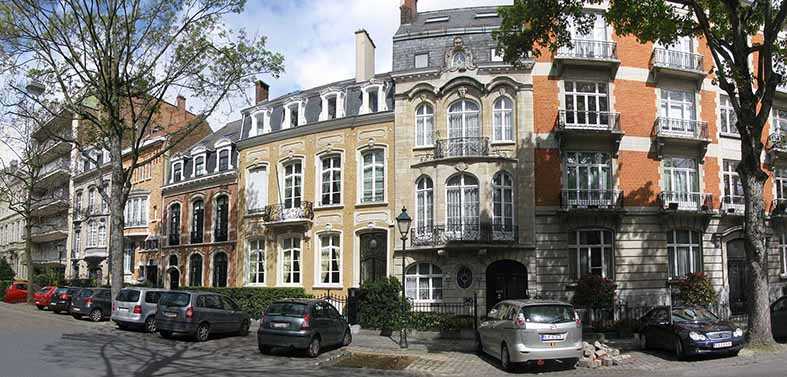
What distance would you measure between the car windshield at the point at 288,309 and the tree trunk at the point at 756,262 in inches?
464

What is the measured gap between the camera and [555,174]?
2405 cm

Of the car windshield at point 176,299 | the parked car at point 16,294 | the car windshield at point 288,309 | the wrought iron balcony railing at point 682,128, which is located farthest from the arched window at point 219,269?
the wrought iron balcony railing at point 682,128

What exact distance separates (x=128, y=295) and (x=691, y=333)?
1804cm

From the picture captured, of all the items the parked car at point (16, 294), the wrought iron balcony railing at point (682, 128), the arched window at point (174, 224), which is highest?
the wrought iron balcony railing at point (682, 128)

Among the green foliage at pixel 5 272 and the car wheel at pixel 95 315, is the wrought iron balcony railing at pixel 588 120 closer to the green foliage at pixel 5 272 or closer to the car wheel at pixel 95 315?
the car wheel at pixel 95 315

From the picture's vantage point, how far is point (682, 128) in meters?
25.2

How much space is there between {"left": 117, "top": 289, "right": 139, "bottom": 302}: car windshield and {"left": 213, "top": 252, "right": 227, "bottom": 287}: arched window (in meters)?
10.8

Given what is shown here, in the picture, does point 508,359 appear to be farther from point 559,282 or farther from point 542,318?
point 559,282

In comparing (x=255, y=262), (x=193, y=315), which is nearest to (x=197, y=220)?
(x=255, y=262)

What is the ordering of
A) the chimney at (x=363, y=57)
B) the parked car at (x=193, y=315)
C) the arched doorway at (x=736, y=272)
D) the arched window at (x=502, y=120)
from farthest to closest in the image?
the chimney at (x=363, y=57) → the arched doorway at (x=736, y=272) → the arched window at (x=502, y=120) → the parked car at (x=193, y=315)

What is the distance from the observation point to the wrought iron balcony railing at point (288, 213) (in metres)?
28.2

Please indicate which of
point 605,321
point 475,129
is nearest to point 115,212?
point 475,129

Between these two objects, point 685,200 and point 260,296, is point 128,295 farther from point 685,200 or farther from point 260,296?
point 685,200

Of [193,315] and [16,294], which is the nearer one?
[193,315]
